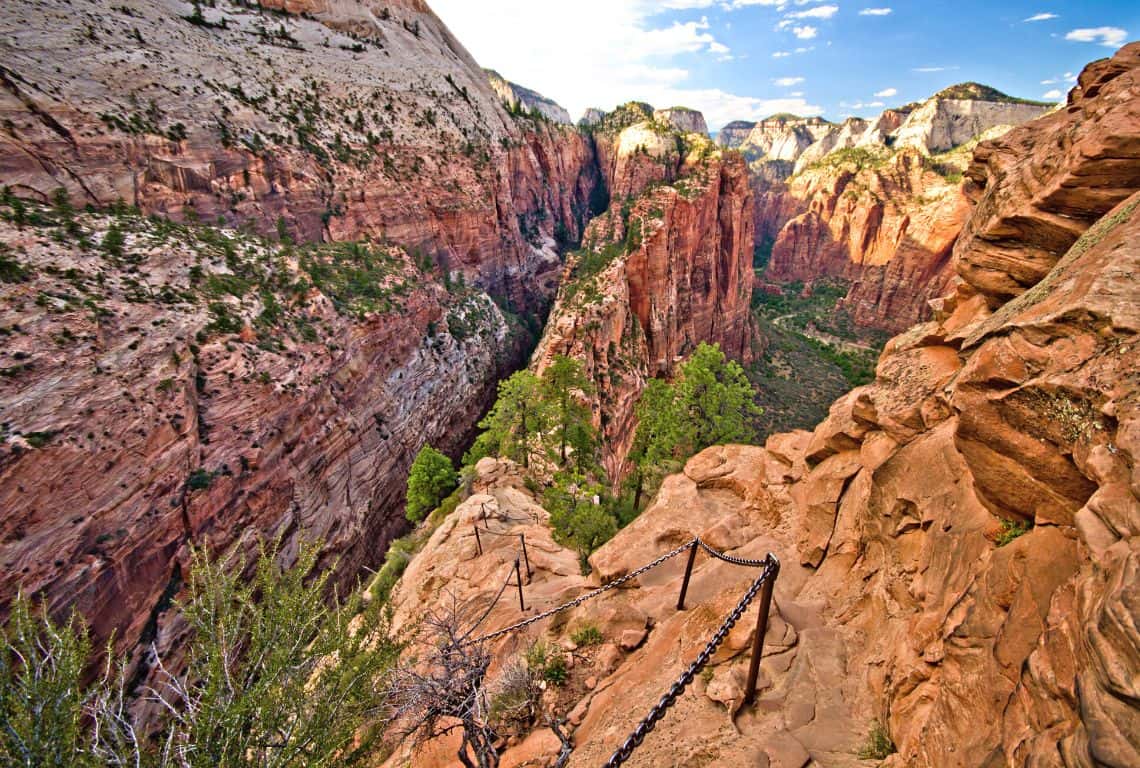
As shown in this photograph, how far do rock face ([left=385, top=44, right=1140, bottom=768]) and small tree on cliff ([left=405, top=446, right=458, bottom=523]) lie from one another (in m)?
16.0

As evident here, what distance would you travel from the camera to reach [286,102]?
40.0 meters

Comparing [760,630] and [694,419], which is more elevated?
[760,630]

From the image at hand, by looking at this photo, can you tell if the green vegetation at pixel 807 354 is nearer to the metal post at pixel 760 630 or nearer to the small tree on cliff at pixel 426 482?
the small tree on cliff at pixel 426 482

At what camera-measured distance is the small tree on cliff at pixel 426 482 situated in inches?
1009

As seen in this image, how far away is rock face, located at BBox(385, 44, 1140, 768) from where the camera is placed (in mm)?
3715

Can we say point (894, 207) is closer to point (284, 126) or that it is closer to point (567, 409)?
point (567, 409)

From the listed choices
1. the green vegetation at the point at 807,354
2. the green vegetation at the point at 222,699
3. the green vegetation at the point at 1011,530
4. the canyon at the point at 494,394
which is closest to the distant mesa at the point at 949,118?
the green vegetation at the point at 807,354

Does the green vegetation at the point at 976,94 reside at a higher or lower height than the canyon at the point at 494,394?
higher

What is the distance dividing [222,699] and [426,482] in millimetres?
20535

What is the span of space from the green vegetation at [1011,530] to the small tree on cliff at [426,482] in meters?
24.4

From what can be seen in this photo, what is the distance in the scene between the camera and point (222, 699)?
18.5ft

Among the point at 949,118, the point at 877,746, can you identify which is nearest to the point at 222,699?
the point at 877,746

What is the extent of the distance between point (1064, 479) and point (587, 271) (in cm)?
4288

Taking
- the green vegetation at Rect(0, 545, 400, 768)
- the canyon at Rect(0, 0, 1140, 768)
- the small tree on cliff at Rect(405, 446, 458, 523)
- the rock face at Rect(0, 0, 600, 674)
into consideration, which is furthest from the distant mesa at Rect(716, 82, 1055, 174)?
the green vegetation at Rect(0, 545, 400, 768)
